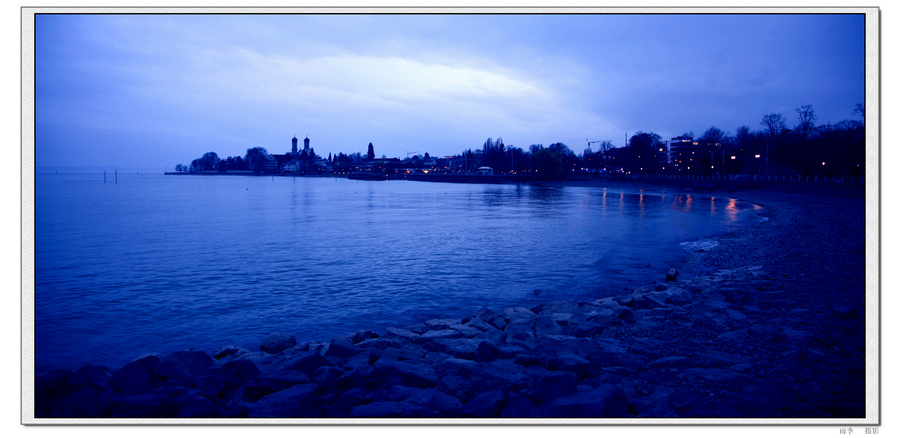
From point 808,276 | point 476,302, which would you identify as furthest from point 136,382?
point 808,276

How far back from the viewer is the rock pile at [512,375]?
4.05 meters

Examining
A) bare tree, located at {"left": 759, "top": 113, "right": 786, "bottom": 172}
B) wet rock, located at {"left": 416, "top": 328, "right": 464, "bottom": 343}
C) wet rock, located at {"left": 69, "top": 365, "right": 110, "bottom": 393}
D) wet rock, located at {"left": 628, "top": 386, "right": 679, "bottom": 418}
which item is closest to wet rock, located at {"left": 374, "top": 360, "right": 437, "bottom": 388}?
wet rock, located at {"left": 416, "top": 328, "right": 464, "bottom": 343}

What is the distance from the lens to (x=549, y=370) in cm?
516

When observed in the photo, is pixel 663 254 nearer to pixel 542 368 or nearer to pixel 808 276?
pixel 808 276

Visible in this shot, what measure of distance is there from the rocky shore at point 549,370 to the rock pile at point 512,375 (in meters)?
0.01

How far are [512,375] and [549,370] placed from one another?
0.49 metres

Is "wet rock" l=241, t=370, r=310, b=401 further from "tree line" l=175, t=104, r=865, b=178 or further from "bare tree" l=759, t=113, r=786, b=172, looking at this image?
"bare tree" l=759, t=113, r=786, b=172

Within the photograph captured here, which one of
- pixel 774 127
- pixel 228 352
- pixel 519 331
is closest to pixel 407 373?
pixel 519 331

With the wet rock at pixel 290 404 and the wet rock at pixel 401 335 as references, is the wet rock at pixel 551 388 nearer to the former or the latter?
the wet rock at pixel 290 404

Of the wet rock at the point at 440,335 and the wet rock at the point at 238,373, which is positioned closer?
the wet rock at the point at 238,373

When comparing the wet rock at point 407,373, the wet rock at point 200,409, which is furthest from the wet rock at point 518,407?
the wet rock at point 200,409

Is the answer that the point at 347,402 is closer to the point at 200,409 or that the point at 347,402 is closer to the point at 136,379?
the point at 200,409

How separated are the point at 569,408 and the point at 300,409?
2.21m

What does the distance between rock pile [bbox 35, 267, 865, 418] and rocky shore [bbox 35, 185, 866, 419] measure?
15mm
